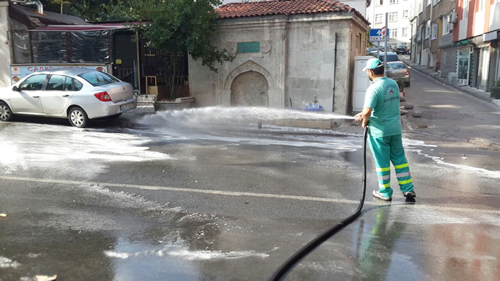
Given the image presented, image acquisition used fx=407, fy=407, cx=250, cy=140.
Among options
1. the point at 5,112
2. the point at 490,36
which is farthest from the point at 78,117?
the point at 490,36

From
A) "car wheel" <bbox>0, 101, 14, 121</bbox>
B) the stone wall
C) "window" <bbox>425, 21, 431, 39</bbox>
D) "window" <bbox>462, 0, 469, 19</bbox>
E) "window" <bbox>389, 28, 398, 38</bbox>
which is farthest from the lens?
"window" <bbox>389, 28, 398, 38</bbox>

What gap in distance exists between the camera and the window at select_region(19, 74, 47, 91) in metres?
11.8

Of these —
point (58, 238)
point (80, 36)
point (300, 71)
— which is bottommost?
point (58, 238)

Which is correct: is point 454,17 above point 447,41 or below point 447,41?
above

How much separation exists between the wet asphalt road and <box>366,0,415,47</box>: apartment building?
215ft

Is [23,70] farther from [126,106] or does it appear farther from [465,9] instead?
[465,9]

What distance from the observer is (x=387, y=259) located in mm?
3791

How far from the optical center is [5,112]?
1223cm

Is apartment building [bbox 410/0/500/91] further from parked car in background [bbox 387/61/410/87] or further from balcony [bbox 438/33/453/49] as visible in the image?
parked car in background [bbox 387/61/410/87]

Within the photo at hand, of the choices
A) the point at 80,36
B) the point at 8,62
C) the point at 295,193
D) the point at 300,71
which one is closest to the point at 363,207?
the point at 295,193

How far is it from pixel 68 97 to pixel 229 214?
828 centimetres

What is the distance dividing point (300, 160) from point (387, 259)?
14.2ft

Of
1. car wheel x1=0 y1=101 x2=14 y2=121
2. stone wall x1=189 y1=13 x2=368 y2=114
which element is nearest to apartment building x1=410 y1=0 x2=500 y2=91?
stone wall x1=189 y1=13 x2=368 y2=114

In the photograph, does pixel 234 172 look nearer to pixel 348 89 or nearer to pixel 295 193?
pixel 295 193
